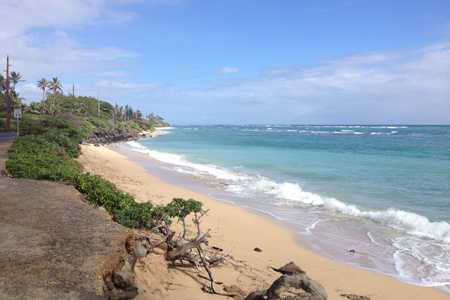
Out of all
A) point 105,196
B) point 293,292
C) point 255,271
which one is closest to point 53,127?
point 105,196

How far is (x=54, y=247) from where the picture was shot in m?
4.31

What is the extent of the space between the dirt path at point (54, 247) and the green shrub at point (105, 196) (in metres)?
0.46

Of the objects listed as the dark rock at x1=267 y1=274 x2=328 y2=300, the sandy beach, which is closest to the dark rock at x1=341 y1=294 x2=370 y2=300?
the sandy beach

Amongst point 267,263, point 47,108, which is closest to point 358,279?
point 267,263

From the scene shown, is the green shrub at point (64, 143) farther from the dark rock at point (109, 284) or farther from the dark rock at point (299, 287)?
the dark rock at point (299, 287)

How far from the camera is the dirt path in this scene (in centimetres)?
336

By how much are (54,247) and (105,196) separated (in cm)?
284

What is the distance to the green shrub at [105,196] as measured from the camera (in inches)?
273

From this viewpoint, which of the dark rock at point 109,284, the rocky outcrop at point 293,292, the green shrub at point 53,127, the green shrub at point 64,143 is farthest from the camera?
the green shrub at point 53,127

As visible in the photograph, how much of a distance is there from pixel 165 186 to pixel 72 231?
8.68m

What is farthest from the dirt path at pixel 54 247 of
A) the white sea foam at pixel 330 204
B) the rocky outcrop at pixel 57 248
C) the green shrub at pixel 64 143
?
the green shrub at pixel 64 143

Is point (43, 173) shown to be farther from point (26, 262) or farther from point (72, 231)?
point (26, 262)

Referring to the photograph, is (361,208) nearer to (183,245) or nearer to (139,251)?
(183,245)

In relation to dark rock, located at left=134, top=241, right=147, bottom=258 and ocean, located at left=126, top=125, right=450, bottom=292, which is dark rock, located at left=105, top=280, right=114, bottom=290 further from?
ocean, located at left=126, top=125, right=450, bottom=292
